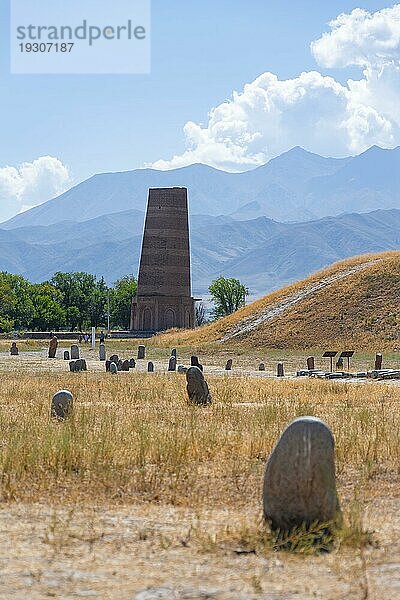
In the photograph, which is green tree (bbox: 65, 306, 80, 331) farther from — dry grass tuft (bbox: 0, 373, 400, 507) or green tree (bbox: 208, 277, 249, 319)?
dry grass tuft (bbox: 0, 373, 400, 507)

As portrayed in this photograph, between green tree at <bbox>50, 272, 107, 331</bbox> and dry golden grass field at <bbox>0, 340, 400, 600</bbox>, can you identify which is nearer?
dry golden grass field at <bbox>0, 340, 400, 600</bbox>

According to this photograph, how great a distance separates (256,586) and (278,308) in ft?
202

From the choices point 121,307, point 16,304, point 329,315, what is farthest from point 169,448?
point 121,307

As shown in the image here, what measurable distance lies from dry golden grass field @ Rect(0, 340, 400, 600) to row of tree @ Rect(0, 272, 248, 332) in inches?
3387

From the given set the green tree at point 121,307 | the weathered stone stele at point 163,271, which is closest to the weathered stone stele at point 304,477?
the weathered stone stele at point 163,271

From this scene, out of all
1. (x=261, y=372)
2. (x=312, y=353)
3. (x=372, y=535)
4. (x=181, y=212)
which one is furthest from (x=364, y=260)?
(x=372, y=535)

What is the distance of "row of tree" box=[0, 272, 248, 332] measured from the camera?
104812mm

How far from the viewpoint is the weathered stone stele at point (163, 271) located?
270 ft

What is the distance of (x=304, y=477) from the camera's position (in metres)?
8.58

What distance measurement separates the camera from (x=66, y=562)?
7785mm

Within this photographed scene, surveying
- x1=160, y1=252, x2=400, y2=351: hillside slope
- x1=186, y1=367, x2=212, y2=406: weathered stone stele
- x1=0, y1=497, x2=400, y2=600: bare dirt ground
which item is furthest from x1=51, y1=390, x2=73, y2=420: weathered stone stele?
x1=160, y1=252, x2=400, y2=351: hillside slope

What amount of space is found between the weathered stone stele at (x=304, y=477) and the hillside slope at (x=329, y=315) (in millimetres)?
46495

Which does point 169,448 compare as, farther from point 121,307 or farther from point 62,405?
point 121,307

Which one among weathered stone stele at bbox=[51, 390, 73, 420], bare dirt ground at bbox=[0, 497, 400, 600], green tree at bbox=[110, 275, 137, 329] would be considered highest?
green tree at bbox=[110, 275, 137, 329]
